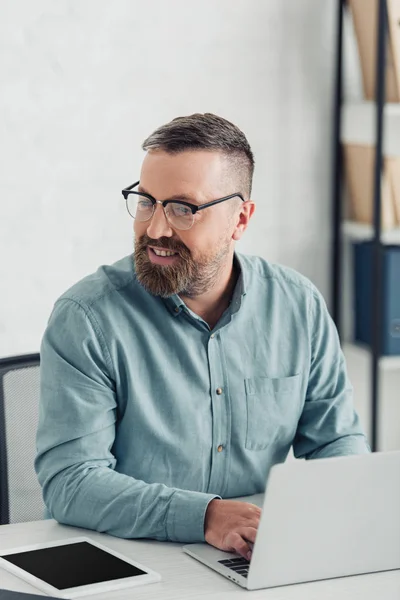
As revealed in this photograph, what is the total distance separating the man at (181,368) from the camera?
1612 millimetres

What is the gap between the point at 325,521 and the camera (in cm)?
131

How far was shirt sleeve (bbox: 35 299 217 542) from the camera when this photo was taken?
1529 mm

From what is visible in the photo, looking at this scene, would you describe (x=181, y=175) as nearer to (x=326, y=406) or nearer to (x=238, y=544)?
(x=326, y=406)

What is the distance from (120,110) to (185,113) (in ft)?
0.67

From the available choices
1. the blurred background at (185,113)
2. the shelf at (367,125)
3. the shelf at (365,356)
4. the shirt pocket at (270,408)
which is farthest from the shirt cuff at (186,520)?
the shelf at (367,125)

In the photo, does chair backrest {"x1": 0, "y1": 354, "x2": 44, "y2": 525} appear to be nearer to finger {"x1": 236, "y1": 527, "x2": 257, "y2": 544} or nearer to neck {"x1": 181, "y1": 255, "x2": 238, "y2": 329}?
neck {"x1": 181, "y1": 255, "x2": 238, "y2": 329}

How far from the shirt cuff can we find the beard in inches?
15.1

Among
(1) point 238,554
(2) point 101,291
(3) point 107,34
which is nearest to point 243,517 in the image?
(1) point 238,554

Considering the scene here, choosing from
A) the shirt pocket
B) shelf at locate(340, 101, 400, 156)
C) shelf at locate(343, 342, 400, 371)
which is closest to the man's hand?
the shirt pocket

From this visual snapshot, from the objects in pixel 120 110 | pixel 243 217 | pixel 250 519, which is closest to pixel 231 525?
pixel 250 519

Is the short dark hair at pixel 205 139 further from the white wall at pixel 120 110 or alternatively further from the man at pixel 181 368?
the white wall at pixel 120 110

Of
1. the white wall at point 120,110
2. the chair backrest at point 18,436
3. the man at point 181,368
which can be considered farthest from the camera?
the white wall at point 120,110

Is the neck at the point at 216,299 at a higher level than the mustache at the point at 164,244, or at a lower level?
lower

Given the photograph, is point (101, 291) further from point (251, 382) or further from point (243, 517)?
point (243, 517)
